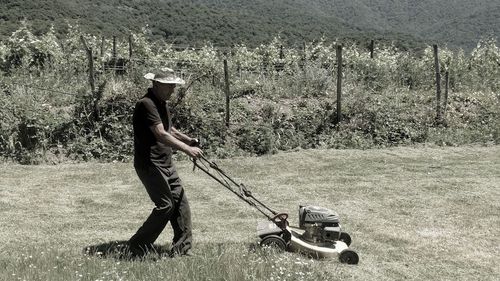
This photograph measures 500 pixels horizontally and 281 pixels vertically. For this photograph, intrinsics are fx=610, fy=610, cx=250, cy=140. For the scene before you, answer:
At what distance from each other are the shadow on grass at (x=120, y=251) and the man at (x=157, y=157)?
0.25 ft

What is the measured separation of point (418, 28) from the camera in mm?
119438

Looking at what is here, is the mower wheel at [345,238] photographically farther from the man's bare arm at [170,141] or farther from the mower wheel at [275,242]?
the man's bare arm at [170,141]

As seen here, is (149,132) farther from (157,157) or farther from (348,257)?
(348,257)

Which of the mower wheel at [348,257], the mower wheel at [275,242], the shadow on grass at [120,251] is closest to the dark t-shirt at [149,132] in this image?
the shadow on grass at [120,251]

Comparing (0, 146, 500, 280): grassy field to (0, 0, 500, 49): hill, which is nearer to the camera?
(0, 146, 500, 280): grassy field

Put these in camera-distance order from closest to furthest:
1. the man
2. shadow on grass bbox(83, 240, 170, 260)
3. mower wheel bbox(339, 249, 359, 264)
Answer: the man
shadow on grass bbox(83, 240, 170, 260)
mower wheel bbox(339, 249, 359, 264)

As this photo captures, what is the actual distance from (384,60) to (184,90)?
9.70m

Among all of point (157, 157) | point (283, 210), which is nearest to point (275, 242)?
point (157, 157)

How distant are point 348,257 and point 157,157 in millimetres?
2156

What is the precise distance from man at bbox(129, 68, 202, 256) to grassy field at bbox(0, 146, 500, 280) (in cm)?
30

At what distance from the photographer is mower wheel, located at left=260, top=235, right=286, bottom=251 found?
621 cm

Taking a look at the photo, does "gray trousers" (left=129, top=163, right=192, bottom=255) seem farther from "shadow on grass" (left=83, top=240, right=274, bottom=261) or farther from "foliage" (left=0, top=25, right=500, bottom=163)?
"foliage" (left=0, top=25, right=500, bottom=163)

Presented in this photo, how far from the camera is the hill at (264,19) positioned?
208ft

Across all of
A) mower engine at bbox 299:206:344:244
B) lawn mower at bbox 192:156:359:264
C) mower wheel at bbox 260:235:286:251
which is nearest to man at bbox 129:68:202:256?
lawn mower at bbox 192:156:359:264
